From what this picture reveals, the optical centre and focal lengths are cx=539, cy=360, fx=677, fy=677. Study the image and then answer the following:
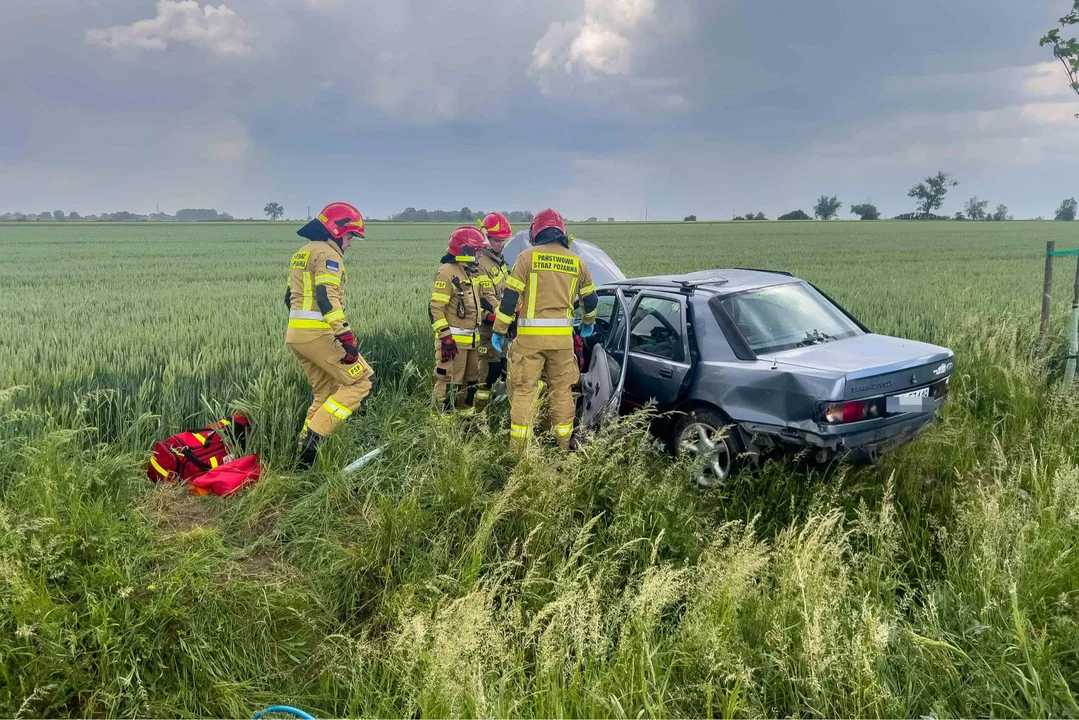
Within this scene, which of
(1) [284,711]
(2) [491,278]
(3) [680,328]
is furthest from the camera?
(2) [491,278]

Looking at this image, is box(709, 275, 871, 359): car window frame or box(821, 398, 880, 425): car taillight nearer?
box(821, 398, 880, 425): car taillight

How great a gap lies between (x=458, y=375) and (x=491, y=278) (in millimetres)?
993

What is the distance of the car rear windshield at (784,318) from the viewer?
15.0 feet

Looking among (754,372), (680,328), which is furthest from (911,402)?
(680,328)

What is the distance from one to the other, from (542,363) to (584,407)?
1.76 feet

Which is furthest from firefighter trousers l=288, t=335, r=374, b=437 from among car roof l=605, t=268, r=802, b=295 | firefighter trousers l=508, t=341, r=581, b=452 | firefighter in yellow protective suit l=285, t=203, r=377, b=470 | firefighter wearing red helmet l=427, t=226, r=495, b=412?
car roof l=605, t=268, r=802, b=295

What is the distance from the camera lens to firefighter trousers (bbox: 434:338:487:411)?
6.00 metres

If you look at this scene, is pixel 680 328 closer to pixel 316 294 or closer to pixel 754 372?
pixel 754 372

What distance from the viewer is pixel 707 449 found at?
14.7 ft

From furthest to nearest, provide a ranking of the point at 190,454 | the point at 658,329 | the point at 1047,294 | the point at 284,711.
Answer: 1. the point at 1047,294
2. the point at 658,329
3. the point at 190,454
4. the point at 284,711

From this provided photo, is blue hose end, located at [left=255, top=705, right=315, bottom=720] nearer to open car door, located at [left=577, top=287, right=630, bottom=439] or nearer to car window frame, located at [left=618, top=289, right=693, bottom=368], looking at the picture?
open car door, located at [left=577, top=287, right=630, bottom=439]

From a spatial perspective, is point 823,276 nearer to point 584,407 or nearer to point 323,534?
point 584,407

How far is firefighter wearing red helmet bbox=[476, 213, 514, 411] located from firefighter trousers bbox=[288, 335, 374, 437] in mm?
1352

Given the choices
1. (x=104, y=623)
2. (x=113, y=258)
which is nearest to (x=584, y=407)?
(x=104, y=623)
